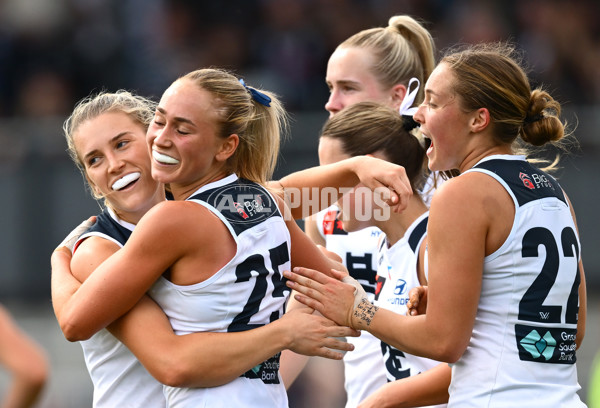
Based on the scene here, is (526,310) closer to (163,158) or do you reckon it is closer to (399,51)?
(163,158)

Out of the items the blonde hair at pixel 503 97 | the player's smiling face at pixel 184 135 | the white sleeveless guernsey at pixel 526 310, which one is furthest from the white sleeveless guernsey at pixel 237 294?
the blonde hair at pixel 503 97

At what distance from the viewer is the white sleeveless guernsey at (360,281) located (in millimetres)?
4047

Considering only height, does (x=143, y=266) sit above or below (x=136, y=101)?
below

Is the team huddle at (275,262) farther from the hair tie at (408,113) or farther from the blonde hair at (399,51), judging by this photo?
the blonde hair at (399,51)

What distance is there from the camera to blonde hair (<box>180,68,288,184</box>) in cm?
296

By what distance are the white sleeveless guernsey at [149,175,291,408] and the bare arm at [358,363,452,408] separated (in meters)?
0.51

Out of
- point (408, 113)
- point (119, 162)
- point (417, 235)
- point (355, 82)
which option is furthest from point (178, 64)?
point (119, 162)

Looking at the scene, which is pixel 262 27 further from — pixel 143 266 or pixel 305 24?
pixel 143 266

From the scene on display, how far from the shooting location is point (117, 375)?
3.05 metres

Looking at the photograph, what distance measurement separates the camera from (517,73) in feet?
9.82

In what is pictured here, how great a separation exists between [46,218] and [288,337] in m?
6.48

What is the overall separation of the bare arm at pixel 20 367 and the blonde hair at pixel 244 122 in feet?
3.17

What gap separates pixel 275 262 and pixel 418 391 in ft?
2.48

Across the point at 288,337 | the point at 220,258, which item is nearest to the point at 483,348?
the point at 288,337
